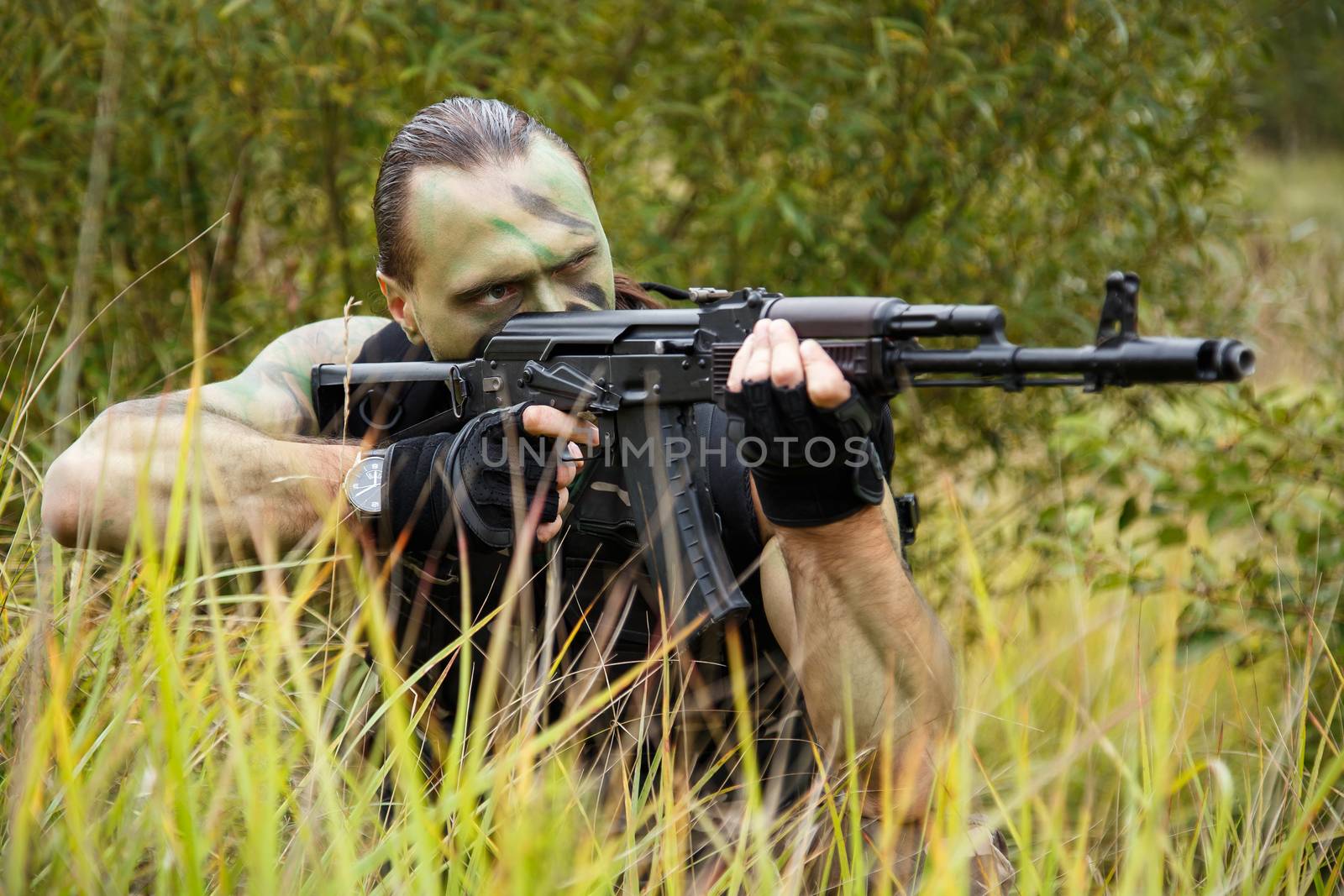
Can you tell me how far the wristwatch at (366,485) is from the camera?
6.43 ft

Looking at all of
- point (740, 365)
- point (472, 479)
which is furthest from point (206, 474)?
point (740, 365)

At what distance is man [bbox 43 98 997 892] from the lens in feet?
5.74

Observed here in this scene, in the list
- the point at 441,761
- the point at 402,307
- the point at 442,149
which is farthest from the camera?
the point at 402,307

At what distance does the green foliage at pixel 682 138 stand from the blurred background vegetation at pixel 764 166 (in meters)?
0.01

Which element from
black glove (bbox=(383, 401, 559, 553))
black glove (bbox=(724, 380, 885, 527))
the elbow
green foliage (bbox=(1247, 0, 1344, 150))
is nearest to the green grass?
Answer: the elbow

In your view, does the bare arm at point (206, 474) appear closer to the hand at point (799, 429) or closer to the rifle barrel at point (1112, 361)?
the hand at point (799, 429)

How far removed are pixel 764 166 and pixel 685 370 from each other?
198cm

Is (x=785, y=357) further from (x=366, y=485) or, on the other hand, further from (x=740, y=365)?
(x=366, y=485)

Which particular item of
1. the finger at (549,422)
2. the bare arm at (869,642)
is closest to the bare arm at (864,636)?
the bare arm at (869,642)

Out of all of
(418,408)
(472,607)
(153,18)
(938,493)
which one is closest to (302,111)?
(153,18)

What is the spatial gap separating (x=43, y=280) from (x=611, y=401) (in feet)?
7.44

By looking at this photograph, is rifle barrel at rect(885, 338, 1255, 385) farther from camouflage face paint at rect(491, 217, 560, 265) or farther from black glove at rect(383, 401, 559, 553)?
camouflage face paint at rect(491, 217, 560, 265)

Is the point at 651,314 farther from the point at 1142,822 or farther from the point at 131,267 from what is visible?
the point at 131,267

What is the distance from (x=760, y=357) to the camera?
5.50 ft
